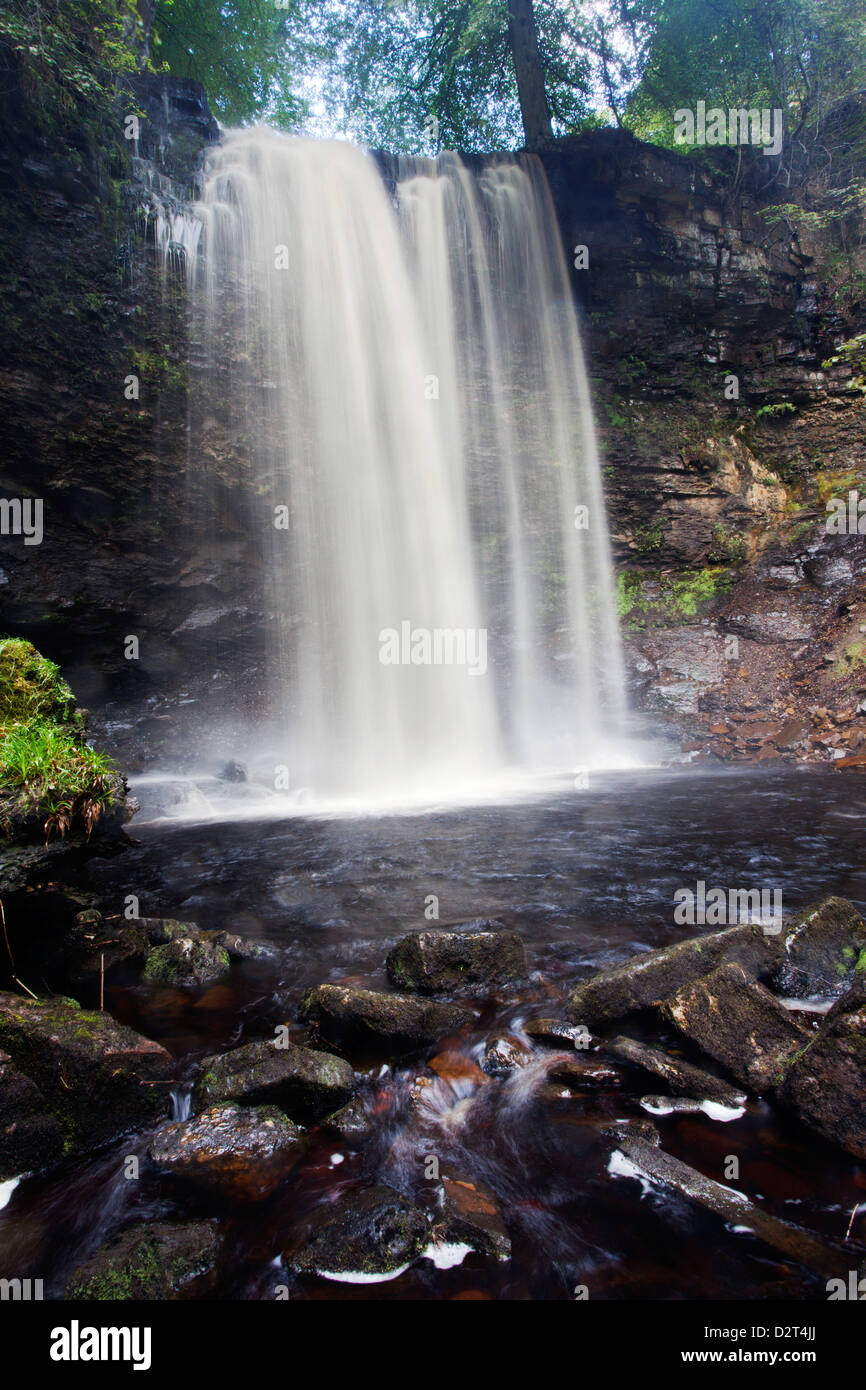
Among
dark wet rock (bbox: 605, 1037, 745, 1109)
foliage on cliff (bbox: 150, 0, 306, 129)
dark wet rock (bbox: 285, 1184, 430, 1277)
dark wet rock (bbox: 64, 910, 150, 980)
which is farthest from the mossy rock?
foliage on cliff (bbox: 150, 0, 306, 129)

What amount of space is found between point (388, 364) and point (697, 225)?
28.7ft

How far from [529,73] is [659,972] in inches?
872

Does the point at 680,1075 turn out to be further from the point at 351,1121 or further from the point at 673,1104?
the point at 351,1121

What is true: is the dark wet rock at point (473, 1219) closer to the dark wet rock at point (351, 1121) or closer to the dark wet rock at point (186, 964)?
the dark wet rock at point (351, 1121)

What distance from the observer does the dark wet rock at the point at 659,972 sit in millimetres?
3689

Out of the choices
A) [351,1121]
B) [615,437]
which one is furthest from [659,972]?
[615,437]

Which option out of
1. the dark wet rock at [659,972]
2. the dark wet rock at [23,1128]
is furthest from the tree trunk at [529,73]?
the dark wet rock at [23,1128]

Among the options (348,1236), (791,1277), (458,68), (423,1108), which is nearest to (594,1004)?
(423,1108)

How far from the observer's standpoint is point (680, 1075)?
312cm

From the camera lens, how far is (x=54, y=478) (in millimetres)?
12102

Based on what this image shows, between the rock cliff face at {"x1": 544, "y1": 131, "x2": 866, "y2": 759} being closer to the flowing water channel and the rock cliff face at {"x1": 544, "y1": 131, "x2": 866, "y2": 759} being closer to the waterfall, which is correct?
the waterfall

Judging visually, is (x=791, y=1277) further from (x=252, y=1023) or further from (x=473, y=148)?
(x=473, y=148)

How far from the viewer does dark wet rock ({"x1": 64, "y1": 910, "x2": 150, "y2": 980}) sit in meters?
4.70

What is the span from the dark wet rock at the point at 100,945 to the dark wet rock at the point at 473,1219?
10.3 feet
